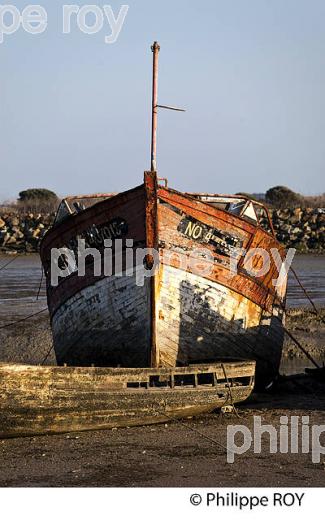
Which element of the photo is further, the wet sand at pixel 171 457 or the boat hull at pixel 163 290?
the boat hull at pixel 163 290

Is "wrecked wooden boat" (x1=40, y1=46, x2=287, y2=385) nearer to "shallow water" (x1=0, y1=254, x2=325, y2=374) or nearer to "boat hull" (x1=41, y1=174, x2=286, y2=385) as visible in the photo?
"boat hull" (x1=41, y1=174, x2=286, y2=385)

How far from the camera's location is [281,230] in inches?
1502

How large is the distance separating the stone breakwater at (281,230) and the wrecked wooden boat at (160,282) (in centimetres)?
2312

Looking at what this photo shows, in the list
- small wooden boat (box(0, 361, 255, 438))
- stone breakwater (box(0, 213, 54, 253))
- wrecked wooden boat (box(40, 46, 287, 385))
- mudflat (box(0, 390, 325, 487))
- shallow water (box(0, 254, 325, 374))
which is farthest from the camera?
stone breakwater (box(0, 213, 54, 253))

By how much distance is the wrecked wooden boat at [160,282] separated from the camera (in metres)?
12.5

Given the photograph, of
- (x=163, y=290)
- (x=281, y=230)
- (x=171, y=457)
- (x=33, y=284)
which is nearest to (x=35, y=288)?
(x=33, y=284)

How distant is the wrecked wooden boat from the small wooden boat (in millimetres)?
987

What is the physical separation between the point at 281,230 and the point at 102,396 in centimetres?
2826

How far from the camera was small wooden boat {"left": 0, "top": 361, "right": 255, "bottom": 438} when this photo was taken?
10.0m

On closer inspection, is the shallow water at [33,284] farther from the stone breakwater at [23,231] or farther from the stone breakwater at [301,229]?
the stone breakwater at [301,229]

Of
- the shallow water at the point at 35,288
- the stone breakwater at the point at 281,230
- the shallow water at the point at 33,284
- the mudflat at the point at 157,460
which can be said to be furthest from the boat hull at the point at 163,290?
the stone breakwater at the point at 281,230

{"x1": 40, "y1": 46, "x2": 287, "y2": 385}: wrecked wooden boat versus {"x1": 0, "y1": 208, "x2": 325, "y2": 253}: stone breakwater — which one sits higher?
{"x1": 0, "y1": 208, "x2": 325, "y2": 253}: stone breakwater

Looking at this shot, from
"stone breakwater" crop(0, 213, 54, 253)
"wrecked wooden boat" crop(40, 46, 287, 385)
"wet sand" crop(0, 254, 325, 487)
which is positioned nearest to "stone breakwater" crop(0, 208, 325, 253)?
"stone breakwater" crop(0, 213, 54, 253)

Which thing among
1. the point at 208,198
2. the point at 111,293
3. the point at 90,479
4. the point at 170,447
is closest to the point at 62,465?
the point at 90,479
